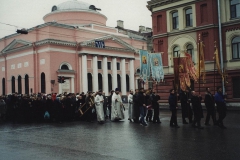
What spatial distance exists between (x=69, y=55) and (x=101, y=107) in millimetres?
31019

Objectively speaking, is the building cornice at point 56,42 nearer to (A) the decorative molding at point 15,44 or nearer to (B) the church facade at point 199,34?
(A) the decorative molding at point 15,44

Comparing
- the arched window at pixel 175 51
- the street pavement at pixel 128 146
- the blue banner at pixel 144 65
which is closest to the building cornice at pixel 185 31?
the arched window at pixel 175 51

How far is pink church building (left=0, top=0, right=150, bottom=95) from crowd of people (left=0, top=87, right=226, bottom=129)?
763 inches

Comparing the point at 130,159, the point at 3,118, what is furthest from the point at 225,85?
the point at 130,159

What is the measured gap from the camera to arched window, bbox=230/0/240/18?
86.8ft

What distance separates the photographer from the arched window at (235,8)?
26453 mm

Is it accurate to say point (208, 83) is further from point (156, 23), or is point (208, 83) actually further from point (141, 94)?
point (141, 94)

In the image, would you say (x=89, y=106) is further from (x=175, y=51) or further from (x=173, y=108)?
(x=175, y=51)

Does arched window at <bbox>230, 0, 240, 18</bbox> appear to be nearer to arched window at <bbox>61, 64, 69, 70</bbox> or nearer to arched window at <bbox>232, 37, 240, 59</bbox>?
arched window at <bbox>232, 37, 240, 59</bbox>

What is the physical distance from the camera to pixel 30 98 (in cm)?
2031

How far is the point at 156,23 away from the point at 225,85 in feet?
32.5

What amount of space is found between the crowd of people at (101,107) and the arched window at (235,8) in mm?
11721

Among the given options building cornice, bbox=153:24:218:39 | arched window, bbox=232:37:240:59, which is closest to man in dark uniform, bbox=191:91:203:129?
arched window, bbox=232:37:240:59

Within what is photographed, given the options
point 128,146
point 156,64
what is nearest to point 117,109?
point 128,146
